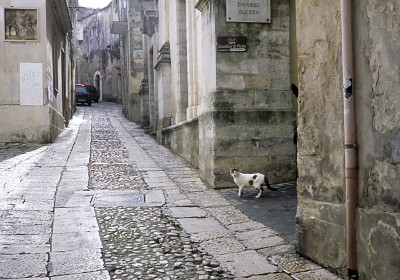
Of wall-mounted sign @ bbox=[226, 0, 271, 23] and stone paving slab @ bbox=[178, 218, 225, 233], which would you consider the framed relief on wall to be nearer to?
wall-mounted sign @ bbox=[226, 0, 271, 23]

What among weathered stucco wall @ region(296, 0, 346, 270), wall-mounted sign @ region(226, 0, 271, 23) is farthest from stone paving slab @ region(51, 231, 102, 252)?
wall-mounted sign @ region(226, 0, 271, 23)

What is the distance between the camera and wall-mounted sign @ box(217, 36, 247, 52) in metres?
7.26

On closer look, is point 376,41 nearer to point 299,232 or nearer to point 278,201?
point 299,232

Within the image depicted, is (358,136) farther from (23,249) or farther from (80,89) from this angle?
(80,89)

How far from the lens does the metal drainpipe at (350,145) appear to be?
3.10 metres

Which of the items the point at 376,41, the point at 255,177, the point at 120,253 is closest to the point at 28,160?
the point at 255,177

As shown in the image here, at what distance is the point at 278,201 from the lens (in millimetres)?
6000

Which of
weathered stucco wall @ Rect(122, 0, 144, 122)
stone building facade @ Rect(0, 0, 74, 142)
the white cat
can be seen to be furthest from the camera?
weathered stucco wall @ Rect(122, 0, 144, 122)

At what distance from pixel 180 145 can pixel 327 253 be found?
26.6 feet

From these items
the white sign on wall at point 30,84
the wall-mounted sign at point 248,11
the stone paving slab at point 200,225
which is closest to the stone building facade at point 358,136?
the stone paving slab at point 200,225

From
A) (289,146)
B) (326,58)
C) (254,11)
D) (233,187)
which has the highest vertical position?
(254,11)

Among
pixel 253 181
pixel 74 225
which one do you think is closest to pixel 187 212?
pixel 253 181

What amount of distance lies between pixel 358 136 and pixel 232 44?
14.8 feet

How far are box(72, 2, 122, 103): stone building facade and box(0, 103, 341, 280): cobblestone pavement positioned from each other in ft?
117
